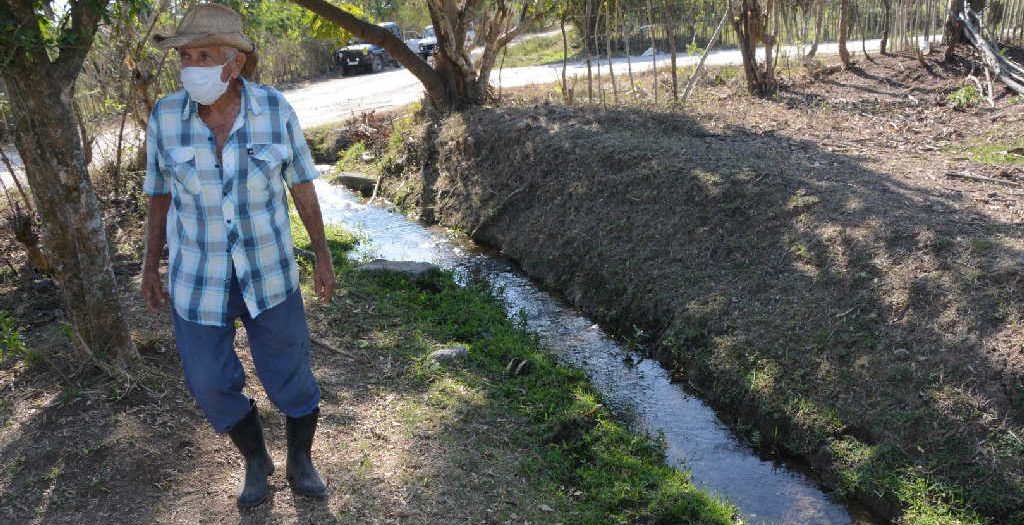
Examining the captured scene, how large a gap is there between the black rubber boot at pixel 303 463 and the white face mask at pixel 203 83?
1.37 metres

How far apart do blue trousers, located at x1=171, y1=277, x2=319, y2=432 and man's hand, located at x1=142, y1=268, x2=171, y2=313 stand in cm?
20

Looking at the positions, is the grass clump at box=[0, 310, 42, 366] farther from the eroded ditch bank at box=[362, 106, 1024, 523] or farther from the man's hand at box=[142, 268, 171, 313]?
the eroded ditch bank at box=[362, 106, 1024, 523]

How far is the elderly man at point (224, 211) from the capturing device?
3137 mm

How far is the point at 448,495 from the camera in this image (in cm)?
396

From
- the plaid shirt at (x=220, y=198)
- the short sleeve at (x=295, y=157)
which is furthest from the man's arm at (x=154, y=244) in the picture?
the short sleeve at (x=295, y=157)

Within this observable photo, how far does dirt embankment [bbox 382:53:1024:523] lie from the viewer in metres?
4.55

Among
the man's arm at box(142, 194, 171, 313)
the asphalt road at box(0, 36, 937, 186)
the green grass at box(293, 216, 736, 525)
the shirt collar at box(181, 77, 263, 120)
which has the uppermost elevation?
the shirt collar at box(181, 77, 263, 120)

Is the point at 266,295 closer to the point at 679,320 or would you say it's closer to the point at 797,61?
the point at 679,320

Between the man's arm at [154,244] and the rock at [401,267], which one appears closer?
the man's arm at [154,244]

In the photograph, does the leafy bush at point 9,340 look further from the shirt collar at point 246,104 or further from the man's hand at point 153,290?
the shirt collar at point 246,104

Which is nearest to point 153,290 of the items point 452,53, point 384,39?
point 384,39

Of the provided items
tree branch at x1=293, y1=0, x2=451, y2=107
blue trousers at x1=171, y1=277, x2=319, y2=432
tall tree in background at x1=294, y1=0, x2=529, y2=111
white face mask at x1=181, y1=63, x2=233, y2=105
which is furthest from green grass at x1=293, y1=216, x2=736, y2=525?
tall tree in background at x1=294, y1=0, x2=529, y2=111

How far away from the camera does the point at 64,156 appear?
160 inches

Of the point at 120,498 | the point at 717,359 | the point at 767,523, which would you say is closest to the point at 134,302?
the point at 120,498
